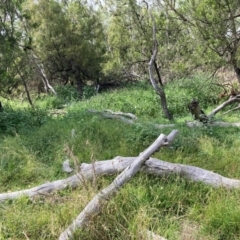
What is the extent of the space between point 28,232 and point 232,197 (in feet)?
6.58

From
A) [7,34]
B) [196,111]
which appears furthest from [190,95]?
[7,34]

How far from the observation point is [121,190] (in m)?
3.17

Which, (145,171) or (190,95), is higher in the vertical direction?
(145,171)

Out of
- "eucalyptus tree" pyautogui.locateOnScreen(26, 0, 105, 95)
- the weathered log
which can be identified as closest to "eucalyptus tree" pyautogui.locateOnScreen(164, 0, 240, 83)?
the weathered log

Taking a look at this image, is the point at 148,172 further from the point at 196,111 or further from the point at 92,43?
the point at 92,43

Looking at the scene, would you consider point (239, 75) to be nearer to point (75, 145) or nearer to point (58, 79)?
point (75, 145)

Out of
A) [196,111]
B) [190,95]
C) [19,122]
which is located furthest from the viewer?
[190,95]

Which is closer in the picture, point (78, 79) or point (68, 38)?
point (68, 38)

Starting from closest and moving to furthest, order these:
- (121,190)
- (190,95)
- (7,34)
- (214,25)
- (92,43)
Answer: (121,190) → (214,25) → (7,34) → (190,95) → (92,43)

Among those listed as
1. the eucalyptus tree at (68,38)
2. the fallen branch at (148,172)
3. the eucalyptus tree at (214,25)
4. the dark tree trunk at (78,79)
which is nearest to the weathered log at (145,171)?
the fallen branch at (148,172)

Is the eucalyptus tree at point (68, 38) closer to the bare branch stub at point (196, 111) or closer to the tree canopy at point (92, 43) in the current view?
the tree canopy at point (92, 43)

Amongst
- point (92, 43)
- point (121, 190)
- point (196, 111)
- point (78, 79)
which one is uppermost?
point (92, 43)

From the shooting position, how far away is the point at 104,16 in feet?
54.3

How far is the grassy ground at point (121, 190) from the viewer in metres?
2.85
